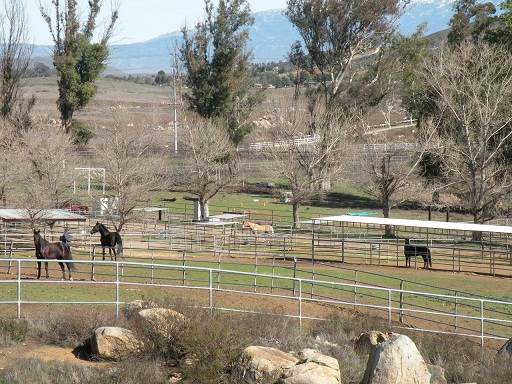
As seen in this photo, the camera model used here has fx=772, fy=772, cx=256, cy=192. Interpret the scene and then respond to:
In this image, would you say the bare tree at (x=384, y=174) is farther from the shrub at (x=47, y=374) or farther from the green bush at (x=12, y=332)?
the shrub at (x=47, y=374)

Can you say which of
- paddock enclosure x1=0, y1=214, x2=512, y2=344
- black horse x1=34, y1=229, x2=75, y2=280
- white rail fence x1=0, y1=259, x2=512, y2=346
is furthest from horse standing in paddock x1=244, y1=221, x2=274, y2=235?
black horse x1=34, y1=229, x2=75, y2=280

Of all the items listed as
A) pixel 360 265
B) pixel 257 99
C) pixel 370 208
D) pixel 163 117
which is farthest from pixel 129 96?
pixel 360 265

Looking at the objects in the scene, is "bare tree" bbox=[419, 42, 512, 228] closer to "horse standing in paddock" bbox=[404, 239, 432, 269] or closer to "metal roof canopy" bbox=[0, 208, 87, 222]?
"horse standing in paddock" bbox=[404, 239, 432, 269]

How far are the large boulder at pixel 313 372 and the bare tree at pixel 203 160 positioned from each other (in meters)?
37.1

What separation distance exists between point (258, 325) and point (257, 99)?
218 ft

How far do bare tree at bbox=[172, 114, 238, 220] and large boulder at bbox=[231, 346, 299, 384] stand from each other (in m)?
36.6

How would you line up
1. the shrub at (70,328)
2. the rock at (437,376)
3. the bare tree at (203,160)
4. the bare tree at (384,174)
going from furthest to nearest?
the bare tree at (203,160) → the bare tree at (384,174) → the shrub at (70,328) → the rock at (437,376)

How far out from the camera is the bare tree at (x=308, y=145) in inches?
1973

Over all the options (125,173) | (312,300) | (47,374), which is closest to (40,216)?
(125,173)

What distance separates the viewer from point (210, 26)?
66.5 m

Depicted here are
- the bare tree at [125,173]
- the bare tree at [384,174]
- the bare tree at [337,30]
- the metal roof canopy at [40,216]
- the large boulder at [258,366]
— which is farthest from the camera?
the bare tree at [337,30]

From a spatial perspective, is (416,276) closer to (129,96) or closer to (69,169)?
(69,169)

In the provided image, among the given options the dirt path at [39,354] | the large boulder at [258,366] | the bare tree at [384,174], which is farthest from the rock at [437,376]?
the bare tree at [384,174]

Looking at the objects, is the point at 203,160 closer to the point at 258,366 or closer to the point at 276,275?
the point at 276,275
